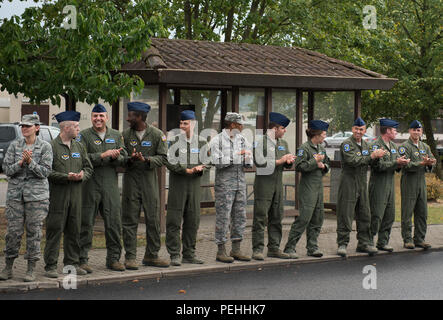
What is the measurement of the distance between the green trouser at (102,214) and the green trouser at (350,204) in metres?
3.50

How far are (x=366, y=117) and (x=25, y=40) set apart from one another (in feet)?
54.0

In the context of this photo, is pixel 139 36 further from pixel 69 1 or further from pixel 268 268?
pixel 268 268

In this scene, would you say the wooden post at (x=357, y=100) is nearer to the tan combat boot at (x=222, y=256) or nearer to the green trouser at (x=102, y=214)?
the tan combat boot at (x=222, y=256)

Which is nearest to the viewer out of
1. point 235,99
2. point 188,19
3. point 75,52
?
point 75,52

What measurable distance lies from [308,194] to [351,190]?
0.82 m

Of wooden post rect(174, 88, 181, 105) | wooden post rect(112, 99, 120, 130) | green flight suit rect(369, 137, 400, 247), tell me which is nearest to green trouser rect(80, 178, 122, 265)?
green flight suit rect(369, 137, 400, 247)

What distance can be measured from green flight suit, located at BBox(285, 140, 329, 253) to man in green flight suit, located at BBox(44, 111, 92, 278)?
3.12m

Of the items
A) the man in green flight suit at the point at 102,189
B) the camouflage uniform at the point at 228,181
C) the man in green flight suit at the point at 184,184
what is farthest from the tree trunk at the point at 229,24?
the man in green flight suit at the point at 102,189

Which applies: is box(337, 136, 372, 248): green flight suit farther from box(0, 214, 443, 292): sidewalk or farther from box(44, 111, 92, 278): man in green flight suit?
box(44, 111, 92, 278): man in green flight suit

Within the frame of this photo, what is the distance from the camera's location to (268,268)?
10273 mm

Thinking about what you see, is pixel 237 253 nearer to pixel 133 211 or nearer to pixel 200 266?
pixel 200 266

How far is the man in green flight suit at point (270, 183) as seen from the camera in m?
10.7

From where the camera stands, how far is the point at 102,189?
9578 mm

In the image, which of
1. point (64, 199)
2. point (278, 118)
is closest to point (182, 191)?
point (64, 199)
